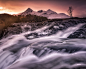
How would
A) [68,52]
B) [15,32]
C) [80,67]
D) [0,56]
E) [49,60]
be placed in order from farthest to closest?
[15,32], [0,56], [68,52], [49,60], [80,67]

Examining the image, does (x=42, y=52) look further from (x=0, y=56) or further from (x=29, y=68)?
(x=0, y=56)

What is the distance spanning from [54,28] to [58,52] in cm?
237

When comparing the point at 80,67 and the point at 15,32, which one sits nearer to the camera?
the point at 80,67

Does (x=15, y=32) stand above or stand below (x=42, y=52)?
above

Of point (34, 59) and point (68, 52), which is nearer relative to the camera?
point (34, 59)

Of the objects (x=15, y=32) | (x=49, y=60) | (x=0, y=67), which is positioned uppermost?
(x=15, y=32)

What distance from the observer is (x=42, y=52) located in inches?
75.3

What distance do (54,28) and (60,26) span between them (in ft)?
1.60

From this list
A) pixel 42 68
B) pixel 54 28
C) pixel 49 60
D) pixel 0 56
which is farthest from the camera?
pixel 54 28

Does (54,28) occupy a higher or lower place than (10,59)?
higher

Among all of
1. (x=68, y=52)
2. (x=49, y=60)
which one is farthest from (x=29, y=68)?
(x=68, y=52)

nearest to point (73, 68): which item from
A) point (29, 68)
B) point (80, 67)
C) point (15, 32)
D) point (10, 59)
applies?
point (80, 67)

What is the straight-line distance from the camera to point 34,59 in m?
1.73

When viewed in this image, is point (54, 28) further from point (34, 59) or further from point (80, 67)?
point (80, 67)
